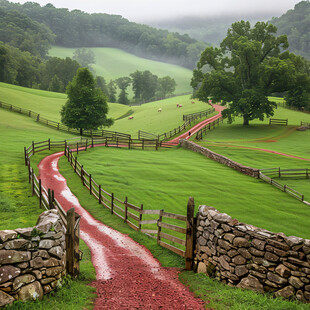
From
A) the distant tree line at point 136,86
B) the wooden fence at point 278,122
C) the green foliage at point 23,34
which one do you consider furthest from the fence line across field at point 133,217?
the green foliage at point 23,34

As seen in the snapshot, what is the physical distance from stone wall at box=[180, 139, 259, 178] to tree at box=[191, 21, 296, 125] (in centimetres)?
1321

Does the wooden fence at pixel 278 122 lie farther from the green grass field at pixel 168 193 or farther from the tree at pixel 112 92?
the tree at pixel 112 92

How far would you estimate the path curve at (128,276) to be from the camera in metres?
7.70

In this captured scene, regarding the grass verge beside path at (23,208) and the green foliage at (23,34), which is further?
the green foliage at (23,34)

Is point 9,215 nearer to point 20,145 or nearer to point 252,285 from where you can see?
point 252,285

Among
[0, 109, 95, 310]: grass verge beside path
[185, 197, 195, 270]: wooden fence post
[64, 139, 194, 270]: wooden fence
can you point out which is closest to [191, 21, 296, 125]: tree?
[0, 109, 95, 310]: grass verge beside path

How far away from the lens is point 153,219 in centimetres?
1631

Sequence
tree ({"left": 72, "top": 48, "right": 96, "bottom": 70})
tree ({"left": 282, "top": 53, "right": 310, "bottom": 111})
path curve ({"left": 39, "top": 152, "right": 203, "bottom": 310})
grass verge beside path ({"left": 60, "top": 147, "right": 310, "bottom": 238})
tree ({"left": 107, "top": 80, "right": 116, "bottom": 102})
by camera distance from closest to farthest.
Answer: path curve ({"left": 39, "top": 152, "right": 203, "bottom": 310}), grass verge beside path ({"left": 60, "top": 147, "right": 310, "bottom": 238}), tree ({"left": 282, "top": 53, "right": 310, "bottom": 111}), tree ({"left": 107, "top": 80, "right": 116, "bottom": 102}), tree ({"left": 72, "top": 48, "right": 96, "bottom": 70})

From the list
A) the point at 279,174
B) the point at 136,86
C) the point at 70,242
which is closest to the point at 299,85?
the point at 279,174

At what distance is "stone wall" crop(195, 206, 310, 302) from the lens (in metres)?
7.33

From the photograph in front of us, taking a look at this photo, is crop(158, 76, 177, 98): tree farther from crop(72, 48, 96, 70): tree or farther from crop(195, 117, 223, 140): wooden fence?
crop(195, 117, 223, 140): wooden fence

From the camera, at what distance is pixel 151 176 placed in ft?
81.5

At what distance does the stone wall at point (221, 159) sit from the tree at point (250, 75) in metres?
13.2

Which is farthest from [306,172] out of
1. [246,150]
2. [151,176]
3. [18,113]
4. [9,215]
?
[18,113]
